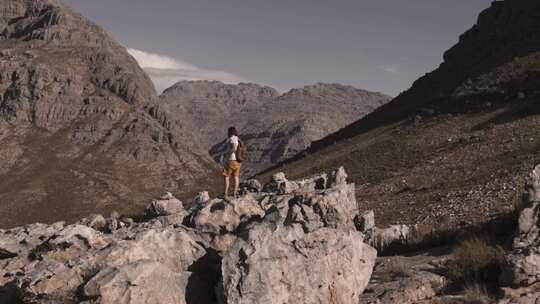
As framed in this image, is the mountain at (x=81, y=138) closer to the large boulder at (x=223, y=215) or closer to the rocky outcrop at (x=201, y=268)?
the large boulder at (x=223, y=215)

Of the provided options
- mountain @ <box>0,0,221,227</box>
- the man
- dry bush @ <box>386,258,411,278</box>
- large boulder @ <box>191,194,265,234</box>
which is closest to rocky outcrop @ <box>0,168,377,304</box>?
dry bush @ <box>386,258,411,278</box>

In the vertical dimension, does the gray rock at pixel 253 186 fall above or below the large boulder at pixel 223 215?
below

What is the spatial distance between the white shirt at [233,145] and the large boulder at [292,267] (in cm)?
740

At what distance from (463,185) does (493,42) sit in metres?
63.6

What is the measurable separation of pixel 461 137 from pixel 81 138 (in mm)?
139940

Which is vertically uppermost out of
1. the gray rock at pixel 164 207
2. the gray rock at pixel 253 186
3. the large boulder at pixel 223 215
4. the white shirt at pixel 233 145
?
the white shirt at pixel 233 145

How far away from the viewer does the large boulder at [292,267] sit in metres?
10.6

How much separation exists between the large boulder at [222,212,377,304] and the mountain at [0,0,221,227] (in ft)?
365

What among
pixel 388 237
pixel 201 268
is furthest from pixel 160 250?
pixel 388 237

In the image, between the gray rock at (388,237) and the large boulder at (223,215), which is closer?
the large boulder at (223,215)

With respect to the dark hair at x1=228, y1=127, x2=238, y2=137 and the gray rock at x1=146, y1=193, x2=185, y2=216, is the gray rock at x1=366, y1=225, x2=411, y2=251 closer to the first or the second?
the dark hair at x1=228, y1=127, x2=238, y2=137

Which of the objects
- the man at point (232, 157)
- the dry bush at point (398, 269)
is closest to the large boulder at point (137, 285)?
the dry bush at point (398, 269)

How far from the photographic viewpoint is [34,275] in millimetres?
11539

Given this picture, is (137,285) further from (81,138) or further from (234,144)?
(81,138)
